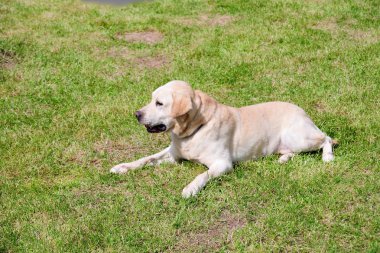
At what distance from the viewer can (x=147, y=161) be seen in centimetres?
559

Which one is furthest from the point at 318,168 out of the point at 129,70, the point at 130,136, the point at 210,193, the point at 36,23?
the point at 36,23

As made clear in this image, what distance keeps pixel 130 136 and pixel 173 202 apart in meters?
1.70

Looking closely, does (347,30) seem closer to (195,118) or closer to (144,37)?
(144,37)

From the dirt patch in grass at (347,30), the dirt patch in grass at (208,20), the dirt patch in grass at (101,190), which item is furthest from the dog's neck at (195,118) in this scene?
the dirt patch in grass at (208,20)

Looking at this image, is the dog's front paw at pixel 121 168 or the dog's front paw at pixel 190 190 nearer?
the dog's front paw at pixel 190 190

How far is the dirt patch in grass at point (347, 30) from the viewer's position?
995cm

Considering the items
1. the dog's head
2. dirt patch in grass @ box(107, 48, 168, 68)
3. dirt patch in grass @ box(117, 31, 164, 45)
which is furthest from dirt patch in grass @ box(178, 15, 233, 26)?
the dog's head

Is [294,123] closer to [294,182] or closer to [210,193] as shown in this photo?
[294,182]

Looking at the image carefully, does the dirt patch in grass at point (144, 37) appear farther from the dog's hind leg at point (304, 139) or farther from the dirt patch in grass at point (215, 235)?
the dirt patch in grass at point (215, 235)

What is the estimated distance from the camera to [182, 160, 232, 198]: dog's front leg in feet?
16.3

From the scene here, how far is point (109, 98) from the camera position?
758 centimetres

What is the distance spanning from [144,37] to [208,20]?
180cm

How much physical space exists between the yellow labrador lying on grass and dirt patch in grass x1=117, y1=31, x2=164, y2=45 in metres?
4.84

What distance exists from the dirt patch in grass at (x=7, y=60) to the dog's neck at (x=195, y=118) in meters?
4.69
